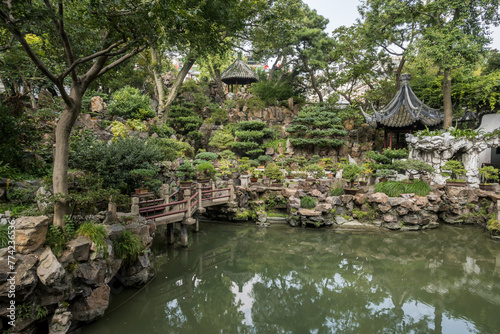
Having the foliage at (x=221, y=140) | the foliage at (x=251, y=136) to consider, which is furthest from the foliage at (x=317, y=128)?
the foliage at (x=221, y=140)

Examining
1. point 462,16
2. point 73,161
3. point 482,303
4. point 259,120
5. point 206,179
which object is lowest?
point 482,303

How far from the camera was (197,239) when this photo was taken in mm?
9336

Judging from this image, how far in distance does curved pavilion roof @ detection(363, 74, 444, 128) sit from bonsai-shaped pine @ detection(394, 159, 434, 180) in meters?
3.49

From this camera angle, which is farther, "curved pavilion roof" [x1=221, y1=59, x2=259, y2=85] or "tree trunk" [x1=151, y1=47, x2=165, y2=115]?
"curved pavilion roof" [x1=221, y1=59, x2=259, y2=85]

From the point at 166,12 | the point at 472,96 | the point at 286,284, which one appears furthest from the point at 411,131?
the point at 166,12

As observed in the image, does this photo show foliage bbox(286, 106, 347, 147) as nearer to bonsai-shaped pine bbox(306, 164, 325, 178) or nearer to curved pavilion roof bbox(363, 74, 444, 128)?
curved pavilion roof bbox(363, 74, 444, 128)

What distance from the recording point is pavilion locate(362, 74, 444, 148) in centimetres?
1349

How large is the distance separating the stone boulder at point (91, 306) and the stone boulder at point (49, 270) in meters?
0.86

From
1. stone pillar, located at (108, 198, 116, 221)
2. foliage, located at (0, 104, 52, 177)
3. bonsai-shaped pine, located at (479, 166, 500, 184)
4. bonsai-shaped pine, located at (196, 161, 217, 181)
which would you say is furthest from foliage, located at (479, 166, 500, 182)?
foliage, located at (0, 104, 52, 177)

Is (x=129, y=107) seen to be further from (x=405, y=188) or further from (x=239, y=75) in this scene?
(x=405, y=188)

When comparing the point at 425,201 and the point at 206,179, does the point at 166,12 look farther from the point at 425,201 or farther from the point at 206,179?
the point at 425,201

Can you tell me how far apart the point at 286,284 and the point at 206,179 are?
574 centimetres

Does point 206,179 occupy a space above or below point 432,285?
above

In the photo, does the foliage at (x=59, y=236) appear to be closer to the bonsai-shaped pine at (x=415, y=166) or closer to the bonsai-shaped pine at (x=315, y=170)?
the bonsai-shaped pine at (x=315, y=170)
